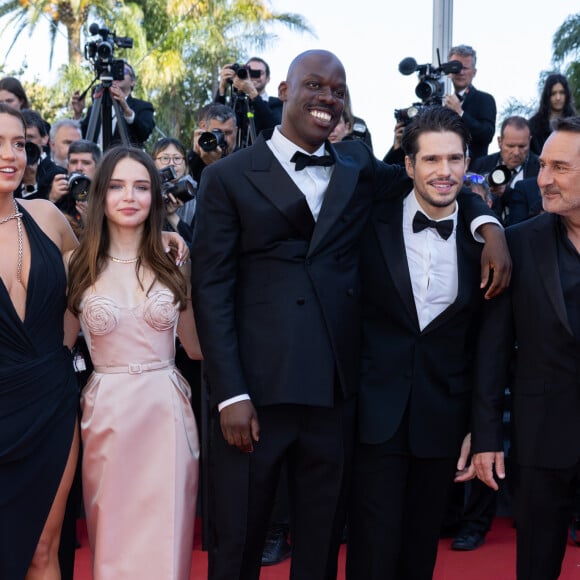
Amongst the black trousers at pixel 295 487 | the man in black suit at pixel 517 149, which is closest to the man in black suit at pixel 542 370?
the black trousers at pixel 295 487

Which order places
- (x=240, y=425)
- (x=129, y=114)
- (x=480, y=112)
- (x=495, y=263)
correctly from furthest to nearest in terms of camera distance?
(x=480, y=112) → (x=129, y=114) → (x=495, y=263) → (x=240, y=425)

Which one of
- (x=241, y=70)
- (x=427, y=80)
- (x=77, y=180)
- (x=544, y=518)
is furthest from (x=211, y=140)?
(x=544, y=518)

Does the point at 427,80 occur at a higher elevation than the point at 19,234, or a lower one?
higher

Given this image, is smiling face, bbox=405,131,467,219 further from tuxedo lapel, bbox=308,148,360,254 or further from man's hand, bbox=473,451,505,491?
man's hand, bbox=473,451,505,491

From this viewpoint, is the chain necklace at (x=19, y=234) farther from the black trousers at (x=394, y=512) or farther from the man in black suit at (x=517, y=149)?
the man in black suit at (x=517, y=149)

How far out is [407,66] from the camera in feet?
16.5

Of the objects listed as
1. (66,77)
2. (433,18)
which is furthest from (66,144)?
(66,77)

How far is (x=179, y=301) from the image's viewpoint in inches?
115

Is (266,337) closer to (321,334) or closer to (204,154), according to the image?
(321,334)

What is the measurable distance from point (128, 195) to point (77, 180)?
1095 millimetres

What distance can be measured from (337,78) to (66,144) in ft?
10.1

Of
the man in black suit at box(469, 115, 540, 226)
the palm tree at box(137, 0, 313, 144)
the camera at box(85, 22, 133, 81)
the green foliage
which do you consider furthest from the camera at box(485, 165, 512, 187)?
the palm tree at box(137, 0, 313, 144)

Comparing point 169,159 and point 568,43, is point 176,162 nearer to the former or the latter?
point 169,159

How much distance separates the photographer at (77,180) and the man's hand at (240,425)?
1.43 meters
